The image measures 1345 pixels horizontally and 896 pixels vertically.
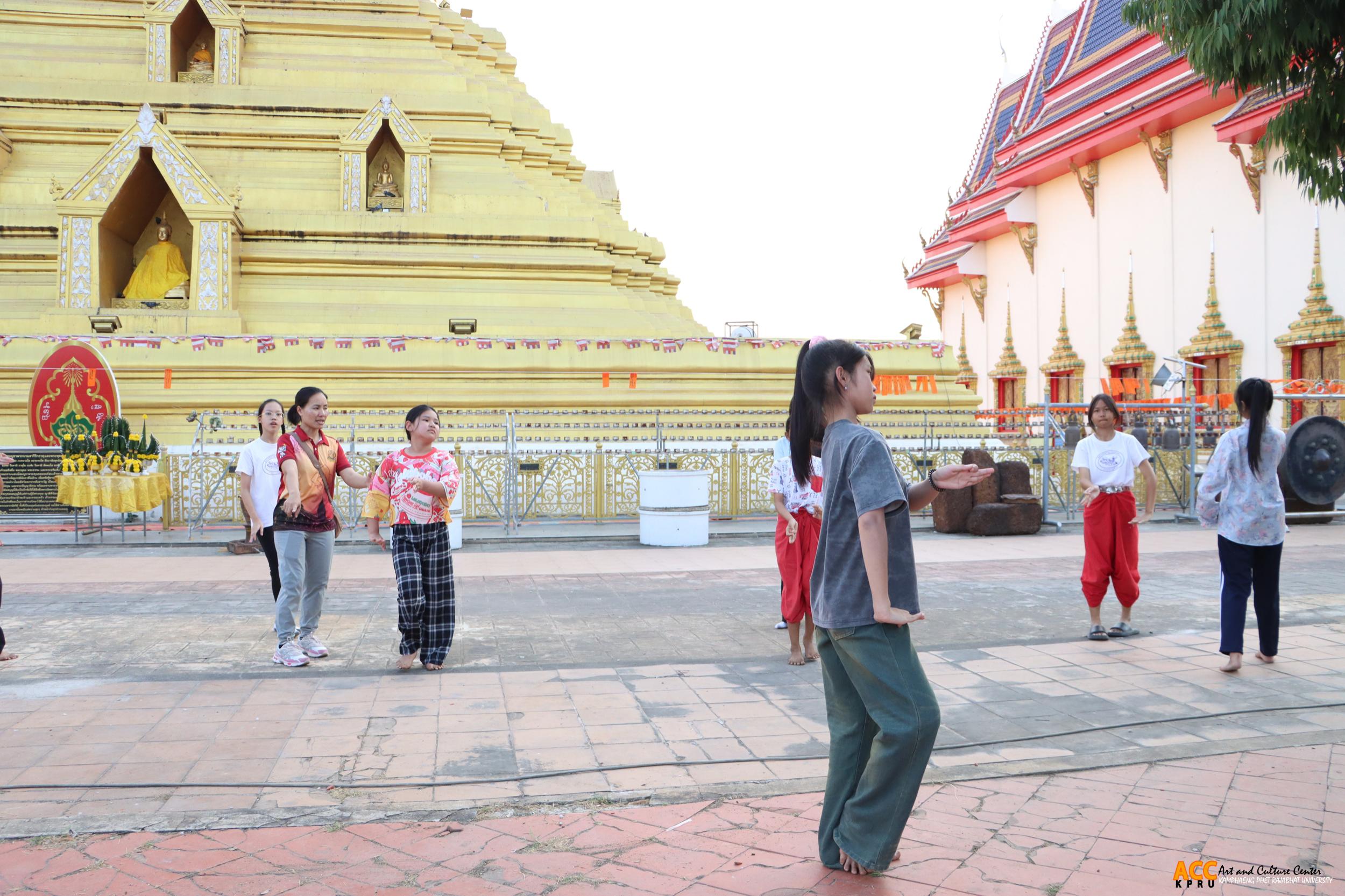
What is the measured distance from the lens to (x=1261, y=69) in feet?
19.2

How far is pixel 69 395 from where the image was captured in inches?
519

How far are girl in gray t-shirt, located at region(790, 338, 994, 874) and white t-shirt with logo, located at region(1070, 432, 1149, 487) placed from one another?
3.90 meters

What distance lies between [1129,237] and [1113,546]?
1898cm

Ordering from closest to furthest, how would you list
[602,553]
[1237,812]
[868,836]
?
1. [868,836]
2. [1237,812]
3. [602,553]

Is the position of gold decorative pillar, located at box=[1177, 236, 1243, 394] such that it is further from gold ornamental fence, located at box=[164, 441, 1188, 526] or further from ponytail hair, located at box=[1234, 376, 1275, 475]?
ponytail hair, located at box=[1234, 376, 1275, 475]

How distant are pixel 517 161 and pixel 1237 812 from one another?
18.4 metres

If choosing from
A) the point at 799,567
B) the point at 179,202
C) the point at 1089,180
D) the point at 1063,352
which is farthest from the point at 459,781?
the point at 1089,180

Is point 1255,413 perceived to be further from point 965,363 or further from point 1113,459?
point 965,363

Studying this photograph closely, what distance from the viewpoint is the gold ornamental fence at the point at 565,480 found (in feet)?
42.0

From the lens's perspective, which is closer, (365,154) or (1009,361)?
(365,154)

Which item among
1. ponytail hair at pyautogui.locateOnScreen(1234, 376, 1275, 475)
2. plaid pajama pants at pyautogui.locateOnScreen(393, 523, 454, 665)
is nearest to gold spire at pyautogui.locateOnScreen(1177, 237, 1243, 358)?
ponytail hair at pyautogui.locateOnScreen(1234, 376, 1275, 475)

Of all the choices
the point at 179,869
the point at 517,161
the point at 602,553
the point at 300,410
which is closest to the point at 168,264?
the point at 517,161

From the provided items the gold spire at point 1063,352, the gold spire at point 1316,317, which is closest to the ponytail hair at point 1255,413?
the gold spire at point 1316,317

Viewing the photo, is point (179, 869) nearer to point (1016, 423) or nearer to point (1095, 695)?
point (1095, 695)
